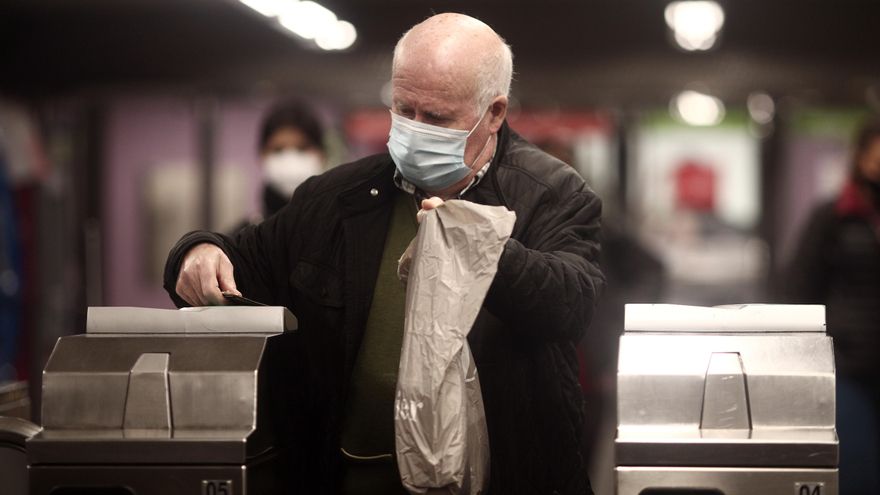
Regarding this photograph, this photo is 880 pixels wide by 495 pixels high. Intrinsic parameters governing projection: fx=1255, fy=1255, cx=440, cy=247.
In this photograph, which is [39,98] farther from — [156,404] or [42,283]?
[156,404]

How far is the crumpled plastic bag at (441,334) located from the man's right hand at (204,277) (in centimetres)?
41

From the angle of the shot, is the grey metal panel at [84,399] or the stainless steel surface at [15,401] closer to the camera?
the grey metal panel at [84,399]

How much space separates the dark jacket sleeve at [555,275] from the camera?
2.12 meters

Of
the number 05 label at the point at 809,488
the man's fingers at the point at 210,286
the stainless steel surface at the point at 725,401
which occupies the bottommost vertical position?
the number 05 label at the point at 809,488

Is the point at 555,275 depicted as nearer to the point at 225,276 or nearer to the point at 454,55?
the point at 454,55

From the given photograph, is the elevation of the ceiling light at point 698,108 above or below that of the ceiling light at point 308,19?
below

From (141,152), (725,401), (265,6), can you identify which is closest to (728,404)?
(725,401)

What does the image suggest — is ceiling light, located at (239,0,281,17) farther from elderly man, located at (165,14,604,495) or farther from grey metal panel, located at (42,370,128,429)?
grey metal panel, located at (42,370,128,429)

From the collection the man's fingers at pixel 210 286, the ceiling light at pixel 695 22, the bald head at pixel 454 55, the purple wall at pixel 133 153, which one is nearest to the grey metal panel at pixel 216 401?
the man's fingers at pixel 210 286

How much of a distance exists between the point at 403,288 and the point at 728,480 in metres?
0.72

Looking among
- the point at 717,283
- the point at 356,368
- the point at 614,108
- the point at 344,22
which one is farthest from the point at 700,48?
the point at 356,368

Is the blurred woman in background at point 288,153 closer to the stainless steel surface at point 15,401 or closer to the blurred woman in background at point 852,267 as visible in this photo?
the stainless steel surface at point 15,401

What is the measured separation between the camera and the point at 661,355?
2096mm

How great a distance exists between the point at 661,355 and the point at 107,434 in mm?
926
